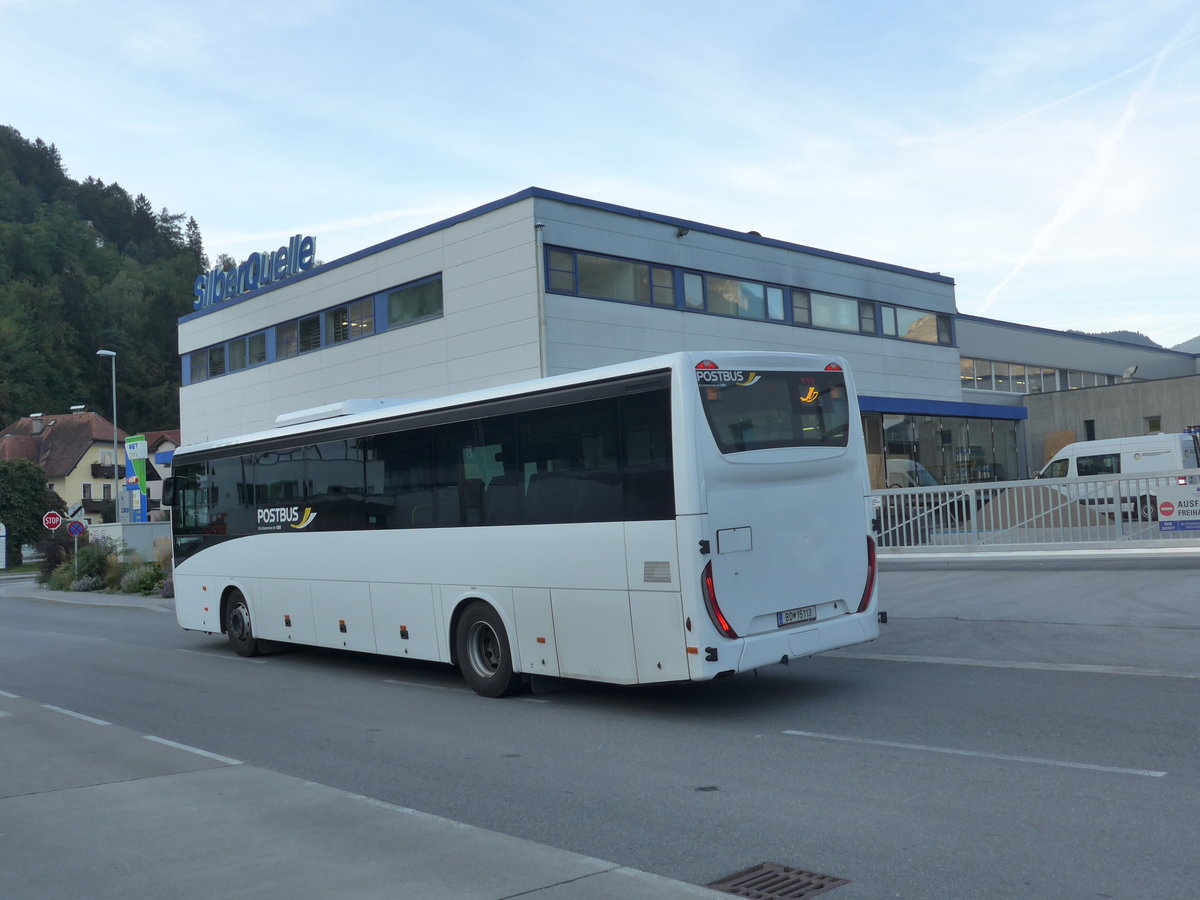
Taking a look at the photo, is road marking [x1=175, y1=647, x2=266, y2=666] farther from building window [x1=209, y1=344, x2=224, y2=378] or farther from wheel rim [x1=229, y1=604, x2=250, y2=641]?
building window [x1=209, y1=344, x2=224, y2=378]

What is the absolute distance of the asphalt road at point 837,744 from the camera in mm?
5508

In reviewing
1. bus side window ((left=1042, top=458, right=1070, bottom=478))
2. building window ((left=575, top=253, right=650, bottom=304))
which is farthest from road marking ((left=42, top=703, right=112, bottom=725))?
bus side window ((left=1042, top=458, right=1070, bottom=478))

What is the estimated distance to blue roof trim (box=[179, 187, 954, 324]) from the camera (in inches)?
1094

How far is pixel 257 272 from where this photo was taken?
124ft

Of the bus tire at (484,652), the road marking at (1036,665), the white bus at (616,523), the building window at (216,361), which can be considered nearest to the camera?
the white bus at (616,523)

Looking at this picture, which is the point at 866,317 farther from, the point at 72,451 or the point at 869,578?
the point at 72,451

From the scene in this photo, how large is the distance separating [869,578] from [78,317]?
110 metres

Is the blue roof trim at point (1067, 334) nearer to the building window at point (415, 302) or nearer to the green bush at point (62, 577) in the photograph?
the building window at point (415, 302)

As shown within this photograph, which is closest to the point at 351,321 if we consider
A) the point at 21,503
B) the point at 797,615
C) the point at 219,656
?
the point at 219,656

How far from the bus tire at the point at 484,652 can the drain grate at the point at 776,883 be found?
18.9ft

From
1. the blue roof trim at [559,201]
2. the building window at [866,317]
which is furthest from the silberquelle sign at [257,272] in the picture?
the building window at [866,317]

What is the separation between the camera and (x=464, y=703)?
36.1ft

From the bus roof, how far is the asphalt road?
10.2 feet

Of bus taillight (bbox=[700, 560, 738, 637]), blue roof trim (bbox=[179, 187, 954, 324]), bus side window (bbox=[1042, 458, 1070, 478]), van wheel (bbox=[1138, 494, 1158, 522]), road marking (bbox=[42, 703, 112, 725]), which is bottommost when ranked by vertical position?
road marking (bbox=[42, 703, 112, 725])
